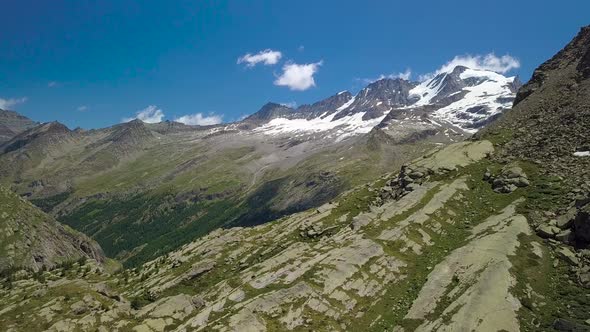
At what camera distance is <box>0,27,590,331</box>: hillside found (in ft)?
180

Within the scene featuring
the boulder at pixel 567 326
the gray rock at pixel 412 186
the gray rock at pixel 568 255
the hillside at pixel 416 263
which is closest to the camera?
the boulder at pixel 567 326

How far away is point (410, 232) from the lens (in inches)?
2931

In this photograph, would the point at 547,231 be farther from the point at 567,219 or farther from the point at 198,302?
the point at 198,302

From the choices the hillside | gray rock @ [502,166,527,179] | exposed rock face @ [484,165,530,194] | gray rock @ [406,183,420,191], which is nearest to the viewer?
the hillside

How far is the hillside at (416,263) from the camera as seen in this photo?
5497 cm

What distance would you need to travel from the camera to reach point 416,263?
219 feet

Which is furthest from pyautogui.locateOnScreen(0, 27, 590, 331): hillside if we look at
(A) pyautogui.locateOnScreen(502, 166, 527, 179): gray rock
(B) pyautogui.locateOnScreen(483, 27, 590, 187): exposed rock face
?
(B) pyautogui.locateOnScreen(483, 27, 590, 187): exposed rock face

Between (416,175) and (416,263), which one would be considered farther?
(416,175)

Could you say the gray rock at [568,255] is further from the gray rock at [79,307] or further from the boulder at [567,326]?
the gray rock at [79,307]

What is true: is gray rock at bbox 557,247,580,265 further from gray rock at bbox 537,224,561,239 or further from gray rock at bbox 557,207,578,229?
gray rock at bbox 557,207,578,229

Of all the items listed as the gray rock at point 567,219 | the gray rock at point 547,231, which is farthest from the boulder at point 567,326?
the gray rock at point 567,219

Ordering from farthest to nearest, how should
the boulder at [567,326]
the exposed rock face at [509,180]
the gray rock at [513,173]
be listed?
the gray rock at [513,173] → the exposed rock face at [509,180] → the boulder at [567,326]

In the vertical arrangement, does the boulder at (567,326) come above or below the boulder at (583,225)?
below

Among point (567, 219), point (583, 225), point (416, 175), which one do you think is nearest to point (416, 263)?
point (567, 219)
